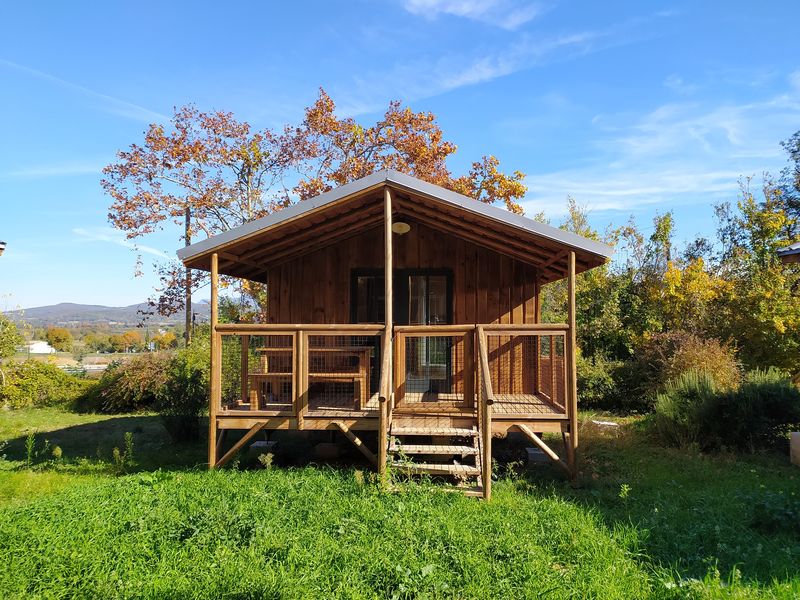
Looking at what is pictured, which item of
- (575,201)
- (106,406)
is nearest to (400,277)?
(106,406)

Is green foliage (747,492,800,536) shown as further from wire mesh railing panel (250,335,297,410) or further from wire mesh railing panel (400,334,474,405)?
wire mesh railing panel (250,335,297,410)

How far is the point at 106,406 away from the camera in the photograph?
13852mm

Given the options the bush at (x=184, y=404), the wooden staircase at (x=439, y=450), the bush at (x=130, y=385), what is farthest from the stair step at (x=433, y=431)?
the bush at (x=130, y=385)

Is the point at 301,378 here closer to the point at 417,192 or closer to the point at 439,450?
the point at 439,450

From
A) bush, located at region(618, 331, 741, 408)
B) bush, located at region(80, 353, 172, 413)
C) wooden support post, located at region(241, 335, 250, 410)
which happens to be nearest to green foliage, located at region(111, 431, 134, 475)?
wooden support post, located at region(241, 335, 250, 410)

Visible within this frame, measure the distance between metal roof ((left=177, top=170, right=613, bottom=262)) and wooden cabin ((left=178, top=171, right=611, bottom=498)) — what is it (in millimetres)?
19

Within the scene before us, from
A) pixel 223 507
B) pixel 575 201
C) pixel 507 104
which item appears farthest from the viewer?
pixel 575 201

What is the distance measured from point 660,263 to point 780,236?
6.32 meters

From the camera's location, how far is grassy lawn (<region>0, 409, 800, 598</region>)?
11.5 ft

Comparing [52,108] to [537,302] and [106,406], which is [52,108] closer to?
[106,406]

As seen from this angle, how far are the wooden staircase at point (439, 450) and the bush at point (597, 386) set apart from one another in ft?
22.5

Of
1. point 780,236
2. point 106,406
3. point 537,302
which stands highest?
point 780,236

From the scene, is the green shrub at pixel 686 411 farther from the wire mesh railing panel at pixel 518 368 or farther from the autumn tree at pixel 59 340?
the autumn tree at pixel 59 340

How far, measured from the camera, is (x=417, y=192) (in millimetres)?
6508
